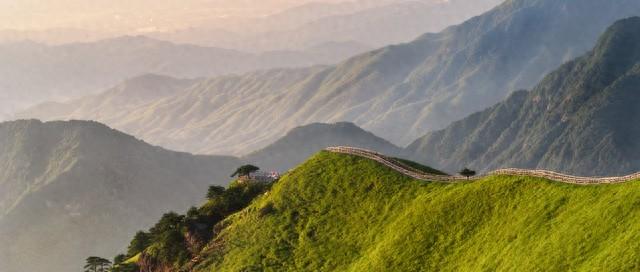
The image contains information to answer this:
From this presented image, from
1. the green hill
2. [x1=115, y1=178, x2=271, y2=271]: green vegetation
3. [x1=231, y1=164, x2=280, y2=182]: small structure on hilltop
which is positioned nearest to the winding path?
the green hill

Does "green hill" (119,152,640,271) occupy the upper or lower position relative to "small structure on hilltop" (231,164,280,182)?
lower

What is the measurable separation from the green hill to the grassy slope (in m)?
0.15

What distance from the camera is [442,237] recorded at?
3718 inches

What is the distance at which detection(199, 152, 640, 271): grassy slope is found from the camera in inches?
3049

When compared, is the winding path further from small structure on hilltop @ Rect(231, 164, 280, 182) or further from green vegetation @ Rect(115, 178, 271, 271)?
small structure on hilltop @ Rect(231, 164, 280, 182)

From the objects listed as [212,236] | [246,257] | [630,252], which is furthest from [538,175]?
[212,236]

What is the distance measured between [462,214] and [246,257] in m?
34.0

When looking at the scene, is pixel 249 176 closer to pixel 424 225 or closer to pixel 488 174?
pixel 488 174

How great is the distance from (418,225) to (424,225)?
959 mm

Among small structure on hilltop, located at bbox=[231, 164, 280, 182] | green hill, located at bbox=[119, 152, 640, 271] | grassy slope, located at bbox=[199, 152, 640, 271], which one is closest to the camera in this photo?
grassy slope, located at bbox=[199, 152, 640, 271]

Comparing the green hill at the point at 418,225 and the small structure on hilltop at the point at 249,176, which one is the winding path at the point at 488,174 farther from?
the small structure on hilltop at the point at 249,176

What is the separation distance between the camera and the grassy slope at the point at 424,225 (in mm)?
77438

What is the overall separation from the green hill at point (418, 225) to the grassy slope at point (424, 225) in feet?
0.50

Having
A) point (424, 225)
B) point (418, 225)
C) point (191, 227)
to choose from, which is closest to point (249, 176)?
point (191, 227)
